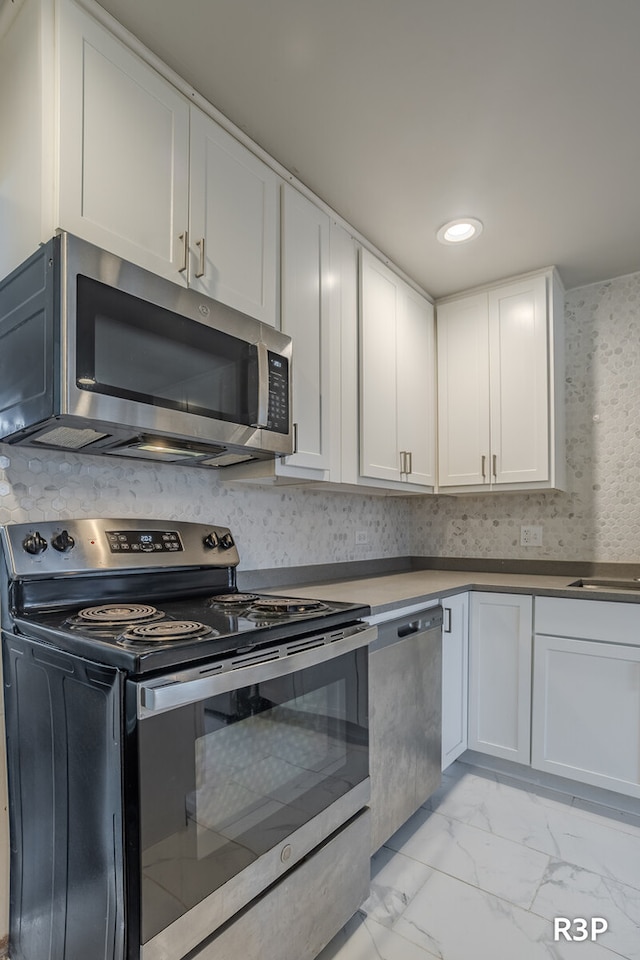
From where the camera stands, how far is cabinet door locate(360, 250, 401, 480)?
2.21m

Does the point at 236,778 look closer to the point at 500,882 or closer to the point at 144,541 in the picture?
the point at 144,541

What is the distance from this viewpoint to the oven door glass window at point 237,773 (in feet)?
3.01

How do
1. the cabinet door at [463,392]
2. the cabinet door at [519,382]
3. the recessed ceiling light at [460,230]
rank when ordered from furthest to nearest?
the cabinet door at [463,392] < the cabinet door at [519,382] < the recessed ceiling light at [460,230]

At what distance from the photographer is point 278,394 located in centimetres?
161

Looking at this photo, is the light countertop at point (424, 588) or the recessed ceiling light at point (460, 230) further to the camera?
the recessed ceiling light at point (460, 230)

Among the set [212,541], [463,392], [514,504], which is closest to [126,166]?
[212,541]

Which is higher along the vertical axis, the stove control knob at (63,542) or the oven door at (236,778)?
the stove control knob at (63,542)

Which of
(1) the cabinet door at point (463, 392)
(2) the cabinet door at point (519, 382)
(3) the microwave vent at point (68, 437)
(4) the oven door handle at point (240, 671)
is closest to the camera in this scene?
(4) the oven door handle at point (240, 671)

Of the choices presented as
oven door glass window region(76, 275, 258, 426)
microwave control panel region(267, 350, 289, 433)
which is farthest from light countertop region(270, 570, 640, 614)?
oven door glass window region(76, 275, 258, 426)

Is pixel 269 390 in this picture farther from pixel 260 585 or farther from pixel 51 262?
pixel 260 585

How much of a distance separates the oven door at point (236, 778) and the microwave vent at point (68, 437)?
2.04ft

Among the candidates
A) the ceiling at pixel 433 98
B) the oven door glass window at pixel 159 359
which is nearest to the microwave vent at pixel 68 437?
the oven door glass window at pixel 159 359

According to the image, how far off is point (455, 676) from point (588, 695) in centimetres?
51

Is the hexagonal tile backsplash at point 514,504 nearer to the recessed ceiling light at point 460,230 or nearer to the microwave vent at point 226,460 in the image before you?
the microwave vent at point 226,460
